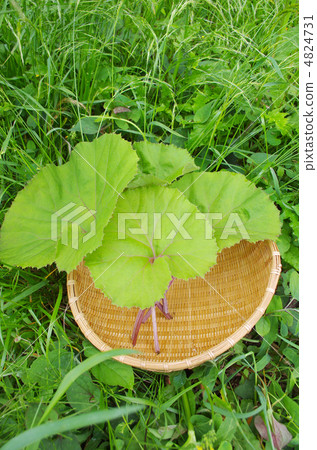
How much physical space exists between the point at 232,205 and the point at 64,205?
20.3 inches

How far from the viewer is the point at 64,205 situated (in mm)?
1072

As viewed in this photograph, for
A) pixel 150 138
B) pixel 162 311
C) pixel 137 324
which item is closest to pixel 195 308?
pixel 162 311

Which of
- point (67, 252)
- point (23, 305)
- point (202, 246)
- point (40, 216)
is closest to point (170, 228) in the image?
point (202, 246)

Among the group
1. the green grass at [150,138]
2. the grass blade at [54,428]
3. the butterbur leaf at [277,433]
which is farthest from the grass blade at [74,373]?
the butterbur leaf at [277,433]

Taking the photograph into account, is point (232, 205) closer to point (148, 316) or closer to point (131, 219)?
point (131, 219)

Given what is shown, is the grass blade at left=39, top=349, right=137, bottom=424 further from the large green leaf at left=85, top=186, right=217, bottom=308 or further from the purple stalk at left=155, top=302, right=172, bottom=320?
the purple stalk at left=155, top=302, right=172, bottom=320

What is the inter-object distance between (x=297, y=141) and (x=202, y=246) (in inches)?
24.1

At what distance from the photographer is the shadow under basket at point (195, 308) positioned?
44.1 inches

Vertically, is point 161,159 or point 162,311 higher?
point 161,159

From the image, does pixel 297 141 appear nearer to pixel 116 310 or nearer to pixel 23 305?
pixel 116 310

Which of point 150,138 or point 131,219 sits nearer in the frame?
point 131,219

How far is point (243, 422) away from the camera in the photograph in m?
1.00

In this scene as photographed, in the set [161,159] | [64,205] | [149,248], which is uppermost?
[161,159]

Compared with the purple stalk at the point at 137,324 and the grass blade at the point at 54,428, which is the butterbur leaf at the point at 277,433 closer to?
the purple stalk at the point at 137,324
